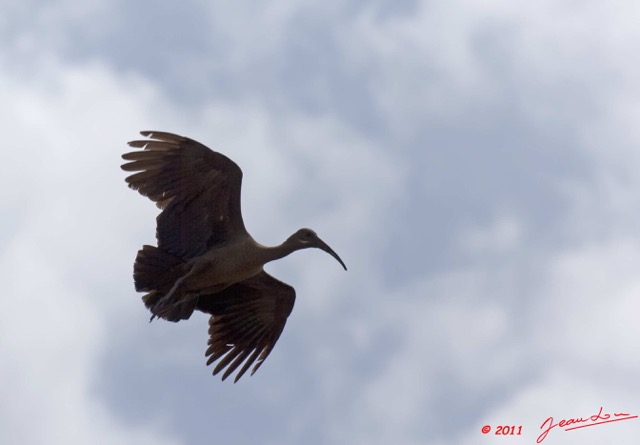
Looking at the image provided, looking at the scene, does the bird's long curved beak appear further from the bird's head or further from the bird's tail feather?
the bird's tail feather

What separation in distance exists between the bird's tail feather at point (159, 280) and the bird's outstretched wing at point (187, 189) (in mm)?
152

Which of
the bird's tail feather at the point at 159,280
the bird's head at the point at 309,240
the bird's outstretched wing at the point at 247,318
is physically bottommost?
the bird's tail feather at the point at 159,280

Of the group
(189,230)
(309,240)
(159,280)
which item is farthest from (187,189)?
(309,240)

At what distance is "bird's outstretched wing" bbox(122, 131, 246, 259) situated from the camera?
15086mm

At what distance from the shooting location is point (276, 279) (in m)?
16.2

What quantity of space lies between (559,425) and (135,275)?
5.29m

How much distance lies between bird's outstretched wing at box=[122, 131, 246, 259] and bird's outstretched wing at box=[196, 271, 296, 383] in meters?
1.04

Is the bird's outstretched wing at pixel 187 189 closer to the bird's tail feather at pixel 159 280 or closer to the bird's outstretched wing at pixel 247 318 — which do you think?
the bird's tail feather at pixel 159 280

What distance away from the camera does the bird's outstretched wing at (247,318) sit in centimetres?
1625

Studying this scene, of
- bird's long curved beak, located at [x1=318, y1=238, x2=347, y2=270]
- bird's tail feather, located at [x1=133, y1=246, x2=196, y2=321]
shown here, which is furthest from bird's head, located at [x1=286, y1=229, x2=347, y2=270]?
bird's tail feather, located at [x1=133, y1=246, x2=196, y2=321]

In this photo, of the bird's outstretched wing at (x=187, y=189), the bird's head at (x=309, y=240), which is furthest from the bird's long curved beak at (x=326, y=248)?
the bird's outstretched wing at (x=187, y=189)

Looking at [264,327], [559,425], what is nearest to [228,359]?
[264,327]

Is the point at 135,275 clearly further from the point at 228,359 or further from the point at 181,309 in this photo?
the point at 228,359

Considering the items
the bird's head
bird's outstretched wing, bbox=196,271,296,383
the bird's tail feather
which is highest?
the bird's head
